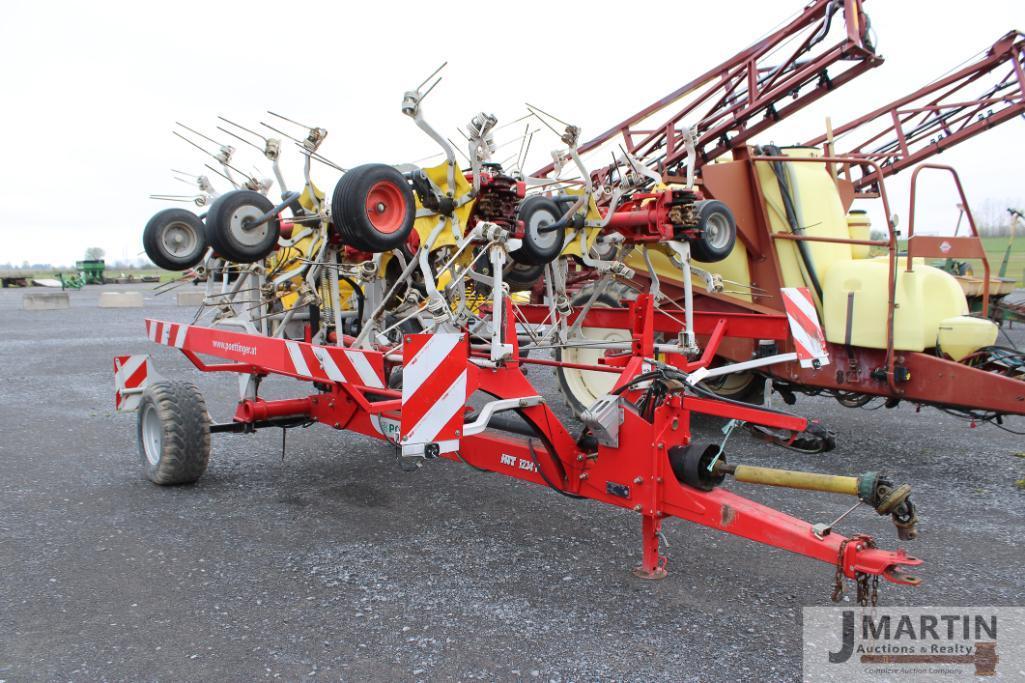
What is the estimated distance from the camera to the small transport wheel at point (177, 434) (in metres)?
5.41

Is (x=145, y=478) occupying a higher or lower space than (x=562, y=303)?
lower

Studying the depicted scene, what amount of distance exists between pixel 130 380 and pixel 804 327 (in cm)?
480

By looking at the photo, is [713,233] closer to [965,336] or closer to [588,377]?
[965,336]

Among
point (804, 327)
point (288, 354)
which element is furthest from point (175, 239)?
point (804, 327)

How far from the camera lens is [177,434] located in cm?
540

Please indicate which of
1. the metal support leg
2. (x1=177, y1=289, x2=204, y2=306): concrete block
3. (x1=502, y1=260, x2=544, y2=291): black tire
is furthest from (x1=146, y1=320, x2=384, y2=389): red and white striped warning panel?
(x1=177, y1=289, x2=204, y2=306): concrete block

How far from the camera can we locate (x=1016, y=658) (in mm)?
3236

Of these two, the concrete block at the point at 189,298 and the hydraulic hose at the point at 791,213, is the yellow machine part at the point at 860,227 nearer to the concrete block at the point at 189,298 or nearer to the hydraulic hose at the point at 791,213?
the hydraulic hose at the point at 791,213

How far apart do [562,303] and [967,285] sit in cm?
554

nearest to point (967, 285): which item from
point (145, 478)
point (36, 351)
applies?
point (145, 478)

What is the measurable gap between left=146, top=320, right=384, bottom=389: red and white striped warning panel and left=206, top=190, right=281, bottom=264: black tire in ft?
1.76

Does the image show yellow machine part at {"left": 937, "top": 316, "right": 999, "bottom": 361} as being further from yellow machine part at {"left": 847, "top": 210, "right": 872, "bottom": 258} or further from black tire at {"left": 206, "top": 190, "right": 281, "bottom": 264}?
black tire at {"left": 206, "top": 190, "right": 281, "bottom": 264}

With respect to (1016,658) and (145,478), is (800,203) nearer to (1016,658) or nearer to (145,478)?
(1016,658)
